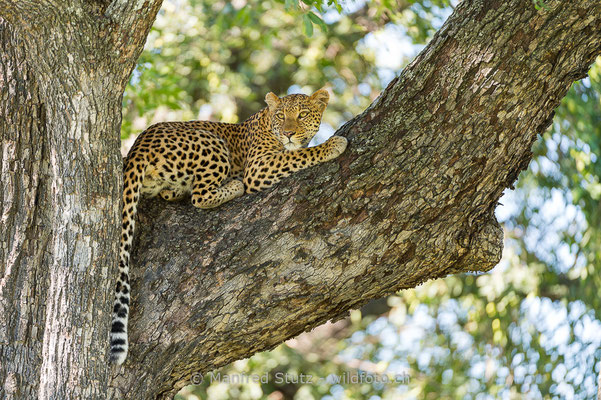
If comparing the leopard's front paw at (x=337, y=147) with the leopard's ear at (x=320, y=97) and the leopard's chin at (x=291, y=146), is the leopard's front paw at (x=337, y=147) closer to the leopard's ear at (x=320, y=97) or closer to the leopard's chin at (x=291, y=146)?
the leopard's chin at (x=291, y=146)

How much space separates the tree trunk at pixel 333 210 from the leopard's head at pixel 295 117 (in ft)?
5.20

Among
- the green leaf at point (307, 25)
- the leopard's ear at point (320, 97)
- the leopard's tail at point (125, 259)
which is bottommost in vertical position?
the leopard's tail at point (125, 259)

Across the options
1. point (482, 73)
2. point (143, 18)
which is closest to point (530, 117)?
point (482, 73)

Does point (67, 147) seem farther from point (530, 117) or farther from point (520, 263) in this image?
point (520, 263)

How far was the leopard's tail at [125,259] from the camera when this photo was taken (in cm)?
536

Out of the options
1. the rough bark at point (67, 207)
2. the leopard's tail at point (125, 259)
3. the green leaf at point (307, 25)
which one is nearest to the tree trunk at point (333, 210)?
the rough bark at point (67, 207)

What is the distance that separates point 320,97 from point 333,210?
259cm

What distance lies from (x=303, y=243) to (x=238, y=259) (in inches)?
17.7

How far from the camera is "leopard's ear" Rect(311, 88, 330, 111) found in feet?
26.3

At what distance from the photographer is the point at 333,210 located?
5703mm

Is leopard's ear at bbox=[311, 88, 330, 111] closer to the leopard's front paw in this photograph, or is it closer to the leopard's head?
the leopard's head

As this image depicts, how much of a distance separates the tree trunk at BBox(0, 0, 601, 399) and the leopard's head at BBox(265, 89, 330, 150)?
5.20 ft

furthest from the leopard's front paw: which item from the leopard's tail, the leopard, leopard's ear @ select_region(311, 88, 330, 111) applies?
leopard's ear @ select_region(311, 88, 330, 111)

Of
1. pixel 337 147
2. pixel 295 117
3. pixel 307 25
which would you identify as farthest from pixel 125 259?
pixel 295 117
